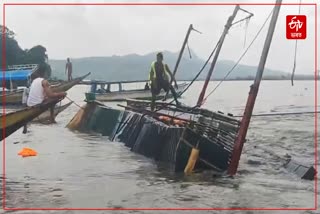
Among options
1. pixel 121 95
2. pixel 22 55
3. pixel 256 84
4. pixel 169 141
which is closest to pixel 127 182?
pixel 169 141

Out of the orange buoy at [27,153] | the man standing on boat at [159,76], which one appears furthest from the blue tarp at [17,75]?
the man standing on boat at [159,76]

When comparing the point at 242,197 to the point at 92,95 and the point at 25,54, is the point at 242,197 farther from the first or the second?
the point at 25,54

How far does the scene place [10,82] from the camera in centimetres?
4238

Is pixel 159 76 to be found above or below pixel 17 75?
above

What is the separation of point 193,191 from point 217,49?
33.8 ft

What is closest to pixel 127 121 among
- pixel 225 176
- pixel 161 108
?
pixel 161 108

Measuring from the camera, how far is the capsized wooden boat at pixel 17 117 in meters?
11.6

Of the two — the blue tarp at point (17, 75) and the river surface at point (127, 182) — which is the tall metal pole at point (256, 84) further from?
the blue tarp at point (17, 75)

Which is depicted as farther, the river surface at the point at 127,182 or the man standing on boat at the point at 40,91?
the man standing on boat at the point at 40,91

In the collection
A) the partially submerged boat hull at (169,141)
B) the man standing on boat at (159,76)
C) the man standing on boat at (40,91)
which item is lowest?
the partially submerged boat hull at (169,141)

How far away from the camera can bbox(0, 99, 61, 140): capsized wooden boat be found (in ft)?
38.2

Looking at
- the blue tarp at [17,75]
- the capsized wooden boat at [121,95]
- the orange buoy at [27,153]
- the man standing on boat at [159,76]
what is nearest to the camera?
the orange buoy at [27,153]

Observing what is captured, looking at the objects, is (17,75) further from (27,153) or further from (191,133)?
(191,133)

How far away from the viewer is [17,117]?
11.8 metres
